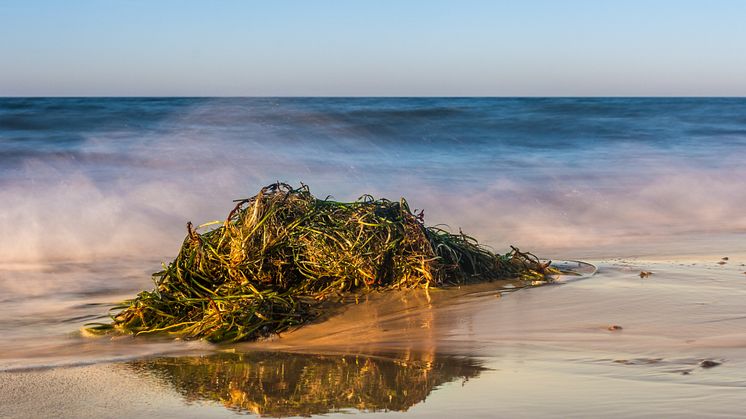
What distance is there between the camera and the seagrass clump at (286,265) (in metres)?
3.28

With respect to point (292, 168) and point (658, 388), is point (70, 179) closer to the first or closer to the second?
point (292, 168)

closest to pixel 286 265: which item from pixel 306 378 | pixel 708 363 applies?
pixel 306 378

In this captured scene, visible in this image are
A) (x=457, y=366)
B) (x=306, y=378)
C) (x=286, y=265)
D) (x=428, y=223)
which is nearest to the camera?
(x=306, y=378)

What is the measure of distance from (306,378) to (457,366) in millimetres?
459

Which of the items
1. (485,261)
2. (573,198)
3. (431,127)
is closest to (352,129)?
(431,127)

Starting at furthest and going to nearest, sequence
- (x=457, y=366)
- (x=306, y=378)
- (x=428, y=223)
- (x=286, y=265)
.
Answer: (x=428, y=223)
(x=286, y=265)
(x=457, y=366)
(x=306, y=378)

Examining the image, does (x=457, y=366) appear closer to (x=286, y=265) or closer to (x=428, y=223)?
(x=286, y=265)

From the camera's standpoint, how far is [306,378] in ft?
8.48

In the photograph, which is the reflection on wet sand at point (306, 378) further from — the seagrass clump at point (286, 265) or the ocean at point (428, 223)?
the seagrass clump at point (286, 265)

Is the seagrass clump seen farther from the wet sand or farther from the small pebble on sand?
the small pebble on sand

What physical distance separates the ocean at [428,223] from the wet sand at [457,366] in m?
0.01

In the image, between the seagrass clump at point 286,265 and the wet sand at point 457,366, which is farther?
the seagrass clump at point 286,265

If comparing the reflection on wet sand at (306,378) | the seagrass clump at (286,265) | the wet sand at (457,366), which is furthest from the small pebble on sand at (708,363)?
the seagrass clump at (286,265)

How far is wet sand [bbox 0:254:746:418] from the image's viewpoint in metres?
2.31
